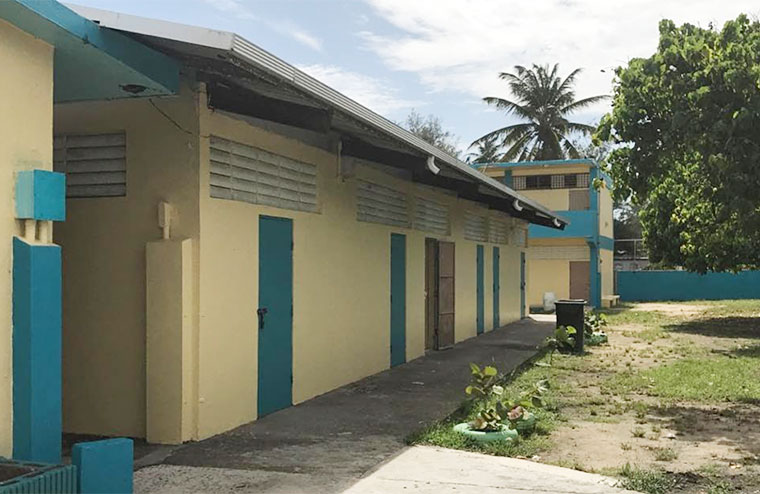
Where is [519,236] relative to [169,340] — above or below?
above

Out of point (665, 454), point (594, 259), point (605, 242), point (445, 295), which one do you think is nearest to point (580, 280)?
point (594, 259)

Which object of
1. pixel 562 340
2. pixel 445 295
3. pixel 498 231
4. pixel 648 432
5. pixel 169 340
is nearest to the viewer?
pixel 169 340

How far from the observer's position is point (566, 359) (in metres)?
14.3

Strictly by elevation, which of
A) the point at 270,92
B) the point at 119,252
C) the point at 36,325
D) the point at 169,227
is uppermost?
the point at 270,92

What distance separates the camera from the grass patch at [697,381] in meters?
10.4

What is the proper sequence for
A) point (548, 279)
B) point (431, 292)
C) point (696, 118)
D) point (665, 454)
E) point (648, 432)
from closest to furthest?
point (665, 454)
point (648, 432)
point (696, 118)
point (431, 292)
point (548, 279)

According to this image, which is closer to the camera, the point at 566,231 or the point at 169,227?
the point at 169,227

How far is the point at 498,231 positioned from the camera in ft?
68.4

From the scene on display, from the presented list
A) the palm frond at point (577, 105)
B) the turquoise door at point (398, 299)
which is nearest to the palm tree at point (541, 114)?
the palm frond at point (577, 105)

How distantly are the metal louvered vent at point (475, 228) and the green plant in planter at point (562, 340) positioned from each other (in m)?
3.53

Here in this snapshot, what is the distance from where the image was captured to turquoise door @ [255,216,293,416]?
8.66 meters

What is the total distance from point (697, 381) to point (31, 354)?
9622mm

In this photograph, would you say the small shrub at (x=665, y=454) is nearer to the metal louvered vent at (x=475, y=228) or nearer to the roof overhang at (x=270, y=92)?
the roof overhang at (x=270, y=92)

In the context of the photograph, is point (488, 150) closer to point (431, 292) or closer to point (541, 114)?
point (541, 114)
